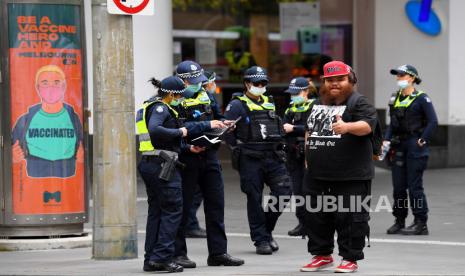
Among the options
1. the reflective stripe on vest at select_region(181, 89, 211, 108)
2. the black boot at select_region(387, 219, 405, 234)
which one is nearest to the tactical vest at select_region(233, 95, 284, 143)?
the reflective stripe on vest at select_region(181, 89, 211, 108)

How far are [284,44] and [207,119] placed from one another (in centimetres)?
1398

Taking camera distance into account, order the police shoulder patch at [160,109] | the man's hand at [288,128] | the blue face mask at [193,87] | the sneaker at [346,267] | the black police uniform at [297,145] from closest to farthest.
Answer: the sneaker at [346,267]
the police shoulder patch at [160,109]
the blue face mask at [193,87]
the man's hand at [288,128]
the black police uniform at [297,145]

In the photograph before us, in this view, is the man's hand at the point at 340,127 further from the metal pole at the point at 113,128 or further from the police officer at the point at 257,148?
the police officer at the point at 257,148

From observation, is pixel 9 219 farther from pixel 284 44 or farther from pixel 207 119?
pixel 284 44

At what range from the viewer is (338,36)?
2389cm

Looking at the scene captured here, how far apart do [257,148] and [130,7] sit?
7.04 ft

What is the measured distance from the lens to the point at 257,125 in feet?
36.9

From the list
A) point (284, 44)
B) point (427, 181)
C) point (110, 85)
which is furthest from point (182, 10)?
point (110, 85)

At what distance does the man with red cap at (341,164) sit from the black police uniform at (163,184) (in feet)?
3.73

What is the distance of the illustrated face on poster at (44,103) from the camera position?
1122 centimetres

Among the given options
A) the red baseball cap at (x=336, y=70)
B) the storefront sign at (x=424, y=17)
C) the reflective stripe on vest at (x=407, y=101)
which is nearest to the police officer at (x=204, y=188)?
the red baseball cap at (x=336, y=70)

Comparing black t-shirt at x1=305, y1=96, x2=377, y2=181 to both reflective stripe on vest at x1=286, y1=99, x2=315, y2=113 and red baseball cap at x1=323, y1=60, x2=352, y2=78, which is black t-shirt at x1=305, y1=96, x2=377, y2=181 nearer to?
red baseball cap at x1=323, y1=60, x2=352, y2=78

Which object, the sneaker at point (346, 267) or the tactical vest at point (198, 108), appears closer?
the sneaker at point (346, 267)

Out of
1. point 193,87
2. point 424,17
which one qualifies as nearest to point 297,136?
point 193,87
